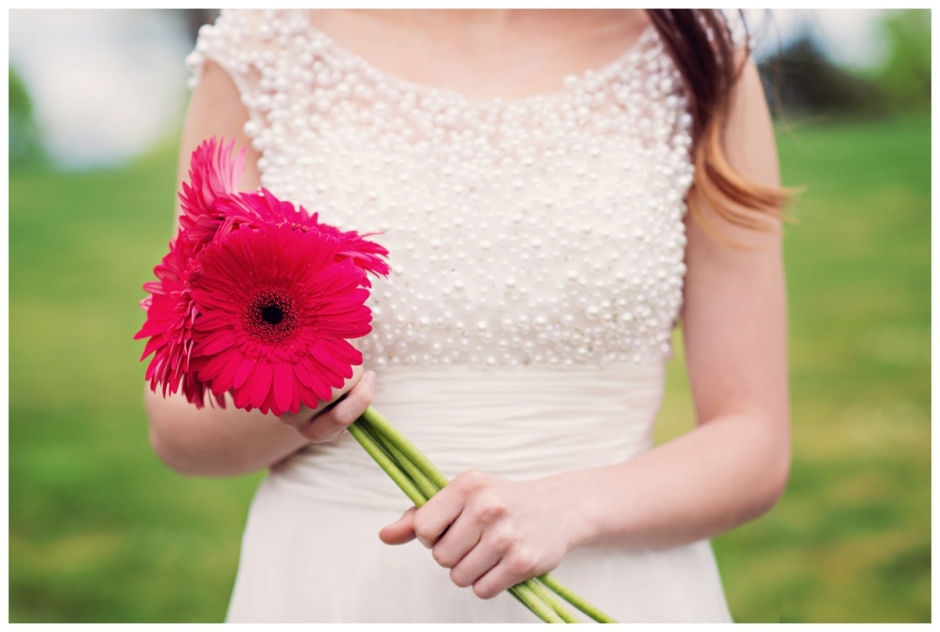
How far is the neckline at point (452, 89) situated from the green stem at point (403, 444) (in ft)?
1.54

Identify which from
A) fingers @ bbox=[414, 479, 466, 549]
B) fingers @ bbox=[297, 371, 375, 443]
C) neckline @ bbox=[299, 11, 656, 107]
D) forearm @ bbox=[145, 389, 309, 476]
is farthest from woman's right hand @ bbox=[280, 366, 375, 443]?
neckline @ bbox=[299, 11, 656, 107]

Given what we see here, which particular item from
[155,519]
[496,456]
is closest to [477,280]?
[496,456]

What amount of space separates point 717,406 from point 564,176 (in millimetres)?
339

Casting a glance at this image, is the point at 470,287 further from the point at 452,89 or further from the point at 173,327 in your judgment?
the point at 173,327

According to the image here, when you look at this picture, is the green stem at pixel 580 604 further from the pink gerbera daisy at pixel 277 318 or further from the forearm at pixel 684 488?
the pink gerbera daisy at pixel 277 318

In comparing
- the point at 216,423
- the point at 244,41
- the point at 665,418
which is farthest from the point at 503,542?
the point at 665,418

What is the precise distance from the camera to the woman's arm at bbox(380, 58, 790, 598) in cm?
79

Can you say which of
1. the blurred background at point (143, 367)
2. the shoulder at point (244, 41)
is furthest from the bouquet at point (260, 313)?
the blurred background at point (143, 367)

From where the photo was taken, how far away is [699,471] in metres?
0.97

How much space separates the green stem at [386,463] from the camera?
76 centimetres

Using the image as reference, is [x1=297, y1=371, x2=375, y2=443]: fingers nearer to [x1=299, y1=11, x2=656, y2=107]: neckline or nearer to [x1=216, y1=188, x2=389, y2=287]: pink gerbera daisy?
[x1=216, y1=188, x2=389, y2=287]: pink gerbera daisy

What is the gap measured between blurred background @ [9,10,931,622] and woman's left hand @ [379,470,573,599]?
1786 mm

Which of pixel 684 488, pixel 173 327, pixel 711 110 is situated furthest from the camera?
pixel 711 110

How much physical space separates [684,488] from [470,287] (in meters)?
0.33
